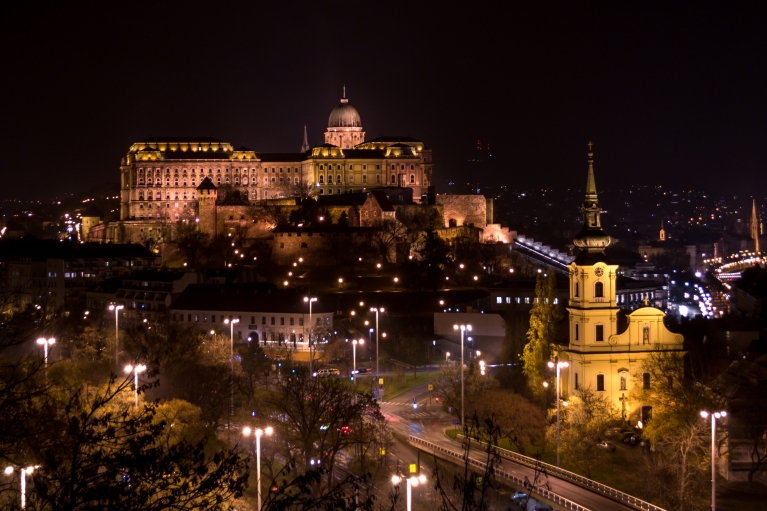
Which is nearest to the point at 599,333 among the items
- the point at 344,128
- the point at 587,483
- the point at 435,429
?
the point at 435,429

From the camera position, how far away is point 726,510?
118ft

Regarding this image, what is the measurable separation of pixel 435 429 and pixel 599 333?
8407 millimetres

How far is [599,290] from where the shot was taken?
50.7 meters

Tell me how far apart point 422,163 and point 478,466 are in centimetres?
11671

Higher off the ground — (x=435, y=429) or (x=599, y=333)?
(x=599, y=333)

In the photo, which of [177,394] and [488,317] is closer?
[177,394]

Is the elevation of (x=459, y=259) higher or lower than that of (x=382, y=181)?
lower

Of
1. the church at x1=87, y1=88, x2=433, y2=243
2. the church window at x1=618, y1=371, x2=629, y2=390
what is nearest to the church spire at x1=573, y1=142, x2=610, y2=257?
the church window at x1=618, y1=371, x2=629, y2=390

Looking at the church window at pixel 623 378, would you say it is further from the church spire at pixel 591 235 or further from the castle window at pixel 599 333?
the church spire at pixel 591 235

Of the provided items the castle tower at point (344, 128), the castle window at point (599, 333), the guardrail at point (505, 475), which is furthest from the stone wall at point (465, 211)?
the guardrail at point (505, 475)

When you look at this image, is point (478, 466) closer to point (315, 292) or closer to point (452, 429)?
point (452, 429)

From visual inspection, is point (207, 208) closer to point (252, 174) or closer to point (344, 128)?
point (252, 174)

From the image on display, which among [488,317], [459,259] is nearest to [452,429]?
[488,317]

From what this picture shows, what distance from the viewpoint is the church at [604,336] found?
49188 millimetres
